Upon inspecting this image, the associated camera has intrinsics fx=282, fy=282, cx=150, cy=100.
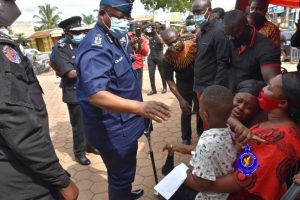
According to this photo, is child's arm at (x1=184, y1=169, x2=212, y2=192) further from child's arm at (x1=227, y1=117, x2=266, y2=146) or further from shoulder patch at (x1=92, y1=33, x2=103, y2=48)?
shoulder patch at (x1=92, y1=33, x2=103, y2=48)

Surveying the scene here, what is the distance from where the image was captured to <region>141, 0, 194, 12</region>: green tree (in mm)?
28684

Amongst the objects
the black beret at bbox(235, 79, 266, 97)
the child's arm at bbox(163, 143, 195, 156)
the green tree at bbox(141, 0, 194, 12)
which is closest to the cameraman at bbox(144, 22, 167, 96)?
the black beret at bbox(235, 79, 266, 97)

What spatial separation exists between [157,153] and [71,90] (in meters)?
1.48

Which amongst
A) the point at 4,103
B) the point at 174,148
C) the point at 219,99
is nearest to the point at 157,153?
the point at 174,148

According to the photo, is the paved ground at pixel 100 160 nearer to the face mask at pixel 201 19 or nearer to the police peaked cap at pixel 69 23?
the face mask at pixel 201 19

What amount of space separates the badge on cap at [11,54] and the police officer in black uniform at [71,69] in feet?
7.40

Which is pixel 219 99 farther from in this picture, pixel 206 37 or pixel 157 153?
pixel 157 153

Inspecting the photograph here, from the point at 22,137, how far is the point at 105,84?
665mm

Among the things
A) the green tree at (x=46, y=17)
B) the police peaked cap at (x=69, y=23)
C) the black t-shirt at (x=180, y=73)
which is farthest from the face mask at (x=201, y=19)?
the green tree at (x=46, y=17)

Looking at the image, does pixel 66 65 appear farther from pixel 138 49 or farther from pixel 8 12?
pixel 138 49

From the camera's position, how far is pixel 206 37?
10.4ft

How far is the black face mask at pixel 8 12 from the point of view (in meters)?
1.38

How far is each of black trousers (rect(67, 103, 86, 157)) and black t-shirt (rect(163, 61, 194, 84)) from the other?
126 cm

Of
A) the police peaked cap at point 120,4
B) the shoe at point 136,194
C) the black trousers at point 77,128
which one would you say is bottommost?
the shoe at point 136,194
